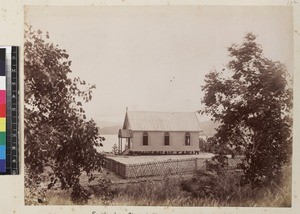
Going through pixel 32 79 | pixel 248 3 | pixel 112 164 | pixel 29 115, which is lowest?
pixel 112 164

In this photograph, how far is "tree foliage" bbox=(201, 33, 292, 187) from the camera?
7.73ft

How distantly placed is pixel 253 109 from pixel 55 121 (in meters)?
0.85

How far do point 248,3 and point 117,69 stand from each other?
0.61 metres

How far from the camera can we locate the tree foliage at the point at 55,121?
2.40 meters

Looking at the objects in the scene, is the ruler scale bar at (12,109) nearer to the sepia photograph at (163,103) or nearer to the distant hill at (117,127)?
the sepia photograph at (163,103)

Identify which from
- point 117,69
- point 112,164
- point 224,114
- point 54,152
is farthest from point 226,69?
point 54,152

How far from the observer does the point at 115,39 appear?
7.82ft

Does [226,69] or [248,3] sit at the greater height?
[248,3]

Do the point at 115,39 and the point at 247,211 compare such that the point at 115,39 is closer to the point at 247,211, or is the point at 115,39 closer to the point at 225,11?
the point at 225,11

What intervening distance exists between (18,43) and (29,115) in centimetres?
31

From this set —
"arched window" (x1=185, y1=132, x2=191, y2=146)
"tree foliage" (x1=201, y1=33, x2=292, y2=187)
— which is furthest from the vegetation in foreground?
"arched window" (x1=185, y1=132, x2=191, y2=146)

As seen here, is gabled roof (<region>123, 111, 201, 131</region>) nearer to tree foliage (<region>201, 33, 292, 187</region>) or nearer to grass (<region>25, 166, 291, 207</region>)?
tree foliage (<region>201, 33, 292, 187</region>)

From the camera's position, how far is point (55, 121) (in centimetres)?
243

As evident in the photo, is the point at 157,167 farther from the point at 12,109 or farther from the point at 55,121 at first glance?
the point at 12,109
